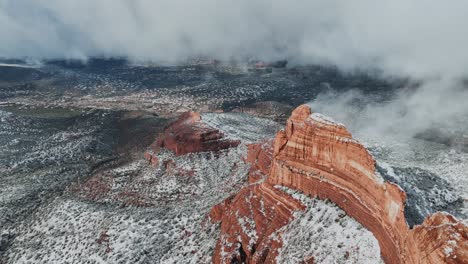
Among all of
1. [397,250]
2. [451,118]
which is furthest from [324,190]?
[451,118]

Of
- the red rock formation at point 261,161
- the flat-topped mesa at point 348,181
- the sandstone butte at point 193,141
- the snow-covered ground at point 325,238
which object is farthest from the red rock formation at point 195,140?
the snow-covered ground at point 325,238

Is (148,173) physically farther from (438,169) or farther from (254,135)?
(438,169)

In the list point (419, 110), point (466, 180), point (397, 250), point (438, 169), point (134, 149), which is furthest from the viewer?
point (419, 110)

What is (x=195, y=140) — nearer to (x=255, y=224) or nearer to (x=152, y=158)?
(x=152, y=158)

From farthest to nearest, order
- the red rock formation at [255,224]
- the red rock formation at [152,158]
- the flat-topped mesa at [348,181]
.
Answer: the red rock formation at [152,158]
the red rock formation at [255,224]
the flat-topped mesa at [348,181]

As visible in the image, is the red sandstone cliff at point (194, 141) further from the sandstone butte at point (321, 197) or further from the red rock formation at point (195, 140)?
the sandstone butte at point (321, 197)

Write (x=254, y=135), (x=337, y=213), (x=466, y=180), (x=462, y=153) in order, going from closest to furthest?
1. (x=337, y=213)
2. (x=466, y=180)
3. (x=462, y=153)
4. (x=254, y=135)
